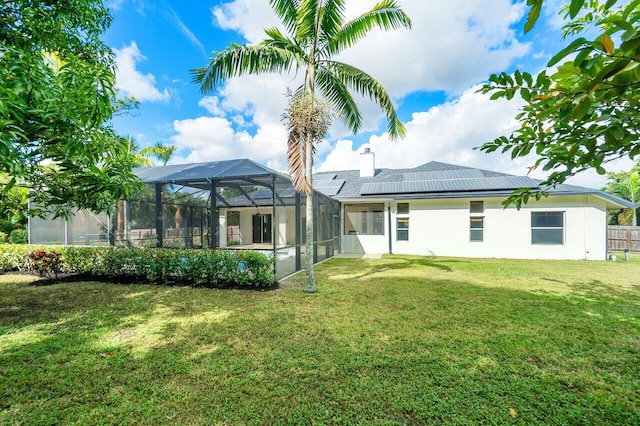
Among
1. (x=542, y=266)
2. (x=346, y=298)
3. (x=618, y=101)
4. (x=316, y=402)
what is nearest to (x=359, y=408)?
(x=316, y=402)

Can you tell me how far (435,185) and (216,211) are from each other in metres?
10.9

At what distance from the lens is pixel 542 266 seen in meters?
10.1

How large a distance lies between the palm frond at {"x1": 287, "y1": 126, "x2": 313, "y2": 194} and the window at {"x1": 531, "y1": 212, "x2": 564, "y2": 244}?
11.6 meters

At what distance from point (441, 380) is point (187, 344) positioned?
330 centimetres

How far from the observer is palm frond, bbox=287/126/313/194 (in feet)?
20.3

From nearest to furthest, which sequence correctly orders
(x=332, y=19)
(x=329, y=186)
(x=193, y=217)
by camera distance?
(x=332, y=19), (x=193, y=217), (x=329, y=186)

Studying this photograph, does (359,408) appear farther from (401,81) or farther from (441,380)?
(401,81)

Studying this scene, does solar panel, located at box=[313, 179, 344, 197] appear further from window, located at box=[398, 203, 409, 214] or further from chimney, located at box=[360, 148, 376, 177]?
window, located at box=[398, 203, 409, 214]

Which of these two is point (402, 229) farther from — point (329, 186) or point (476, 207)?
point (329, 186)

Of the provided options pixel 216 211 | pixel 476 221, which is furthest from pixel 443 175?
pixel 216 211

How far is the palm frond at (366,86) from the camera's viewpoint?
22.7 ft

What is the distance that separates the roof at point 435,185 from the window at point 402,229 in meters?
1.32

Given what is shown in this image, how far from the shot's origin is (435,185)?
14.4 metres

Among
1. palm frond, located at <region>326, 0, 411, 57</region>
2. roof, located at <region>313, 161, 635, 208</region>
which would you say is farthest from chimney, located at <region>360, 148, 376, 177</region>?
palm frond, located at <region>326, 0, 411, 57</region>
